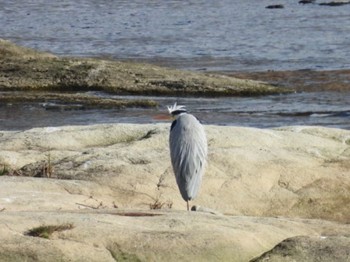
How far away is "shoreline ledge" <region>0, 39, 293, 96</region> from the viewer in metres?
22.8

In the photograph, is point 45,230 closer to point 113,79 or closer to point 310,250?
point 310,250

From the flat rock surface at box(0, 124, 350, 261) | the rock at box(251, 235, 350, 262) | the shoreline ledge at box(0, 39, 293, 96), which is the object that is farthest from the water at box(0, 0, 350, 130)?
the rock at box(251, 235, 350, 262)

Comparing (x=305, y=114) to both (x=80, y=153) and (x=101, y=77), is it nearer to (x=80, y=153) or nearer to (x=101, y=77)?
(x=101, y=77)

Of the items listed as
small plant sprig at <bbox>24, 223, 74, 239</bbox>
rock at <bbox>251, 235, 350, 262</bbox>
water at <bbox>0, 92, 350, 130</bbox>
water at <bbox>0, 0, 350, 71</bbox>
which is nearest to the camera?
small plant sprig at <bbox>24, 223, 74, 239</bbox>

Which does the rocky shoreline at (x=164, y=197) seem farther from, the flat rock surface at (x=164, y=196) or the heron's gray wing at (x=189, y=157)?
the heron's gray wing at (x=189, y=157)

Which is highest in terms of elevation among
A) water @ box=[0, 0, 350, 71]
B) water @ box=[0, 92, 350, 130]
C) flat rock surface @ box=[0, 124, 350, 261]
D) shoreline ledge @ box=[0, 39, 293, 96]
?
flat rock surface @ box=[0, 124, 350, 261]

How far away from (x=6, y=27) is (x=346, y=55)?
15.7 metres

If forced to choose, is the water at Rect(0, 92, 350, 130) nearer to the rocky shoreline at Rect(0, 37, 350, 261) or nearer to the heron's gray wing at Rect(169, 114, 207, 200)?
the rocky shoreline at Rect(0, 37, 350, 261)

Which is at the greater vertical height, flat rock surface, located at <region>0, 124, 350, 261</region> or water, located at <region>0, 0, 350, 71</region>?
flat rock surface, located at <region>0, 124, 350, 261</region>

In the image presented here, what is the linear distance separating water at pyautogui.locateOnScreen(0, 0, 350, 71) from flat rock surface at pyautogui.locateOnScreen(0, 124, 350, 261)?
14713 mm

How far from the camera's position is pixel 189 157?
10.2 m

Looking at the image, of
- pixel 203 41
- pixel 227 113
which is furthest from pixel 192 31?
pixel 227 113

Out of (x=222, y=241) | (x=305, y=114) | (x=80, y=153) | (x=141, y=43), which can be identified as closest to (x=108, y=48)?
(x=141, y=43)

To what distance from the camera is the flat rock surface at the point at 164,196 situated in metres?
7.49
